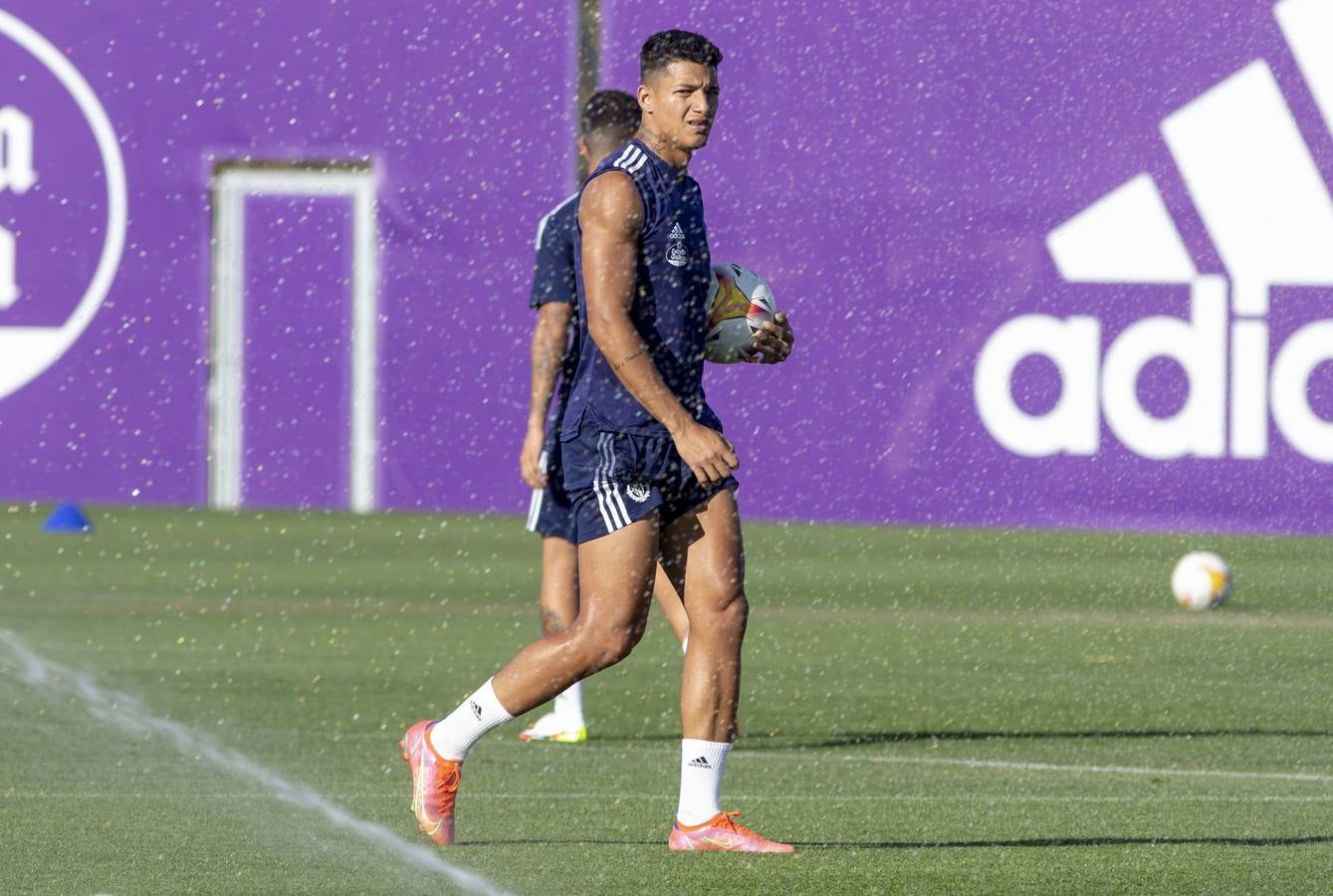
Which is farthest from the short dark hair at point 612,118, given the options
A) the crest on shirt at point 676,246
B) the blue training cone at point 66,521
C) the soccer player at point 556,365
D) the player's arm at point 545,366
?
the blue training cone at point 66,521

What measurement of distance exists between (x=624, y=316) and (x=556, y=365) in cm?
245

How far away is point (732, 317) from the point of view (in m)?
6.78

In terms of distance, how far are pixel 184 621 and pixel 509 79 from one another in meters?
8.18

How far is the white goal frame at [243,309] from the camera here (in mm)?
20297

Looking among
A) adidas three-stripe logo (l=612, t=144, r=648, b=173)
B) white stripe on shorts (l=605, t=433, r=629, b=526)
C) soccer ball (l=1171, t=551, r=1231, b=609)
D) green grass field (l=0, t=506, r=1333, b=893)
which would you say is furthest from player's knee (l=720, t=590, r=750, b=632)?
soccer ball (l=1171, t=551, r=1231, b=609)

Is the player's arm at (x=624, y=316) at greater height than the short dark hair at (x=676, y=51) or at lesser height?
lesser

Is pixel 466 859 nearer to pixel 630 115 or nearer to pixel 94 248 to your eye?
pixel 630 115

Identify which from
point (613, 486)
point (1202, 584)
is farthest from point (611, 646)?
point (1202, 584)

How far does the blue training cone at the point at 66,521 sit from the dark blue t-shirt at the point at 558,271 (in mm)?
10306

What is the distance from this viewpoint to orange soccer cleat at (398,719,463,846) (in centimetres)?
644

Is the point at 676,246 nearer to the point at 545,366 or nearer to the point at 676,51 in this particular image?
the point at 676,51

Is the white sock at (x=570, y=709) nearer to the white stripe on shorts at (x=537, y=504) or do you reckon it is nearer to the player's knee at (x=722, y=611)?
the white stripe on shorts at (x=537, y=504)

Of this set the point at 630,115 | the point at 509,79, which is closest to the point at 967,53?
the point at 509,79

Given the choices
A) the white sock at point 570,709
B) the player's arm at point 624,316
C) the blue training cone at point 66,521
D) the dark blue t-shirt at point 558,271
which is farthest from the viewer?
the blue training cone at point 66,521
